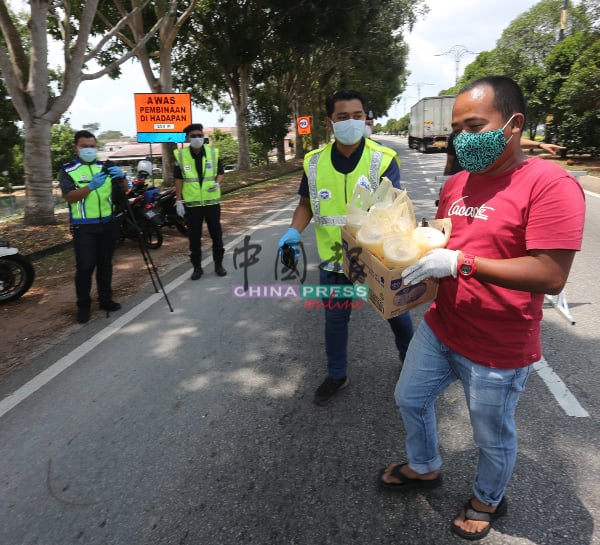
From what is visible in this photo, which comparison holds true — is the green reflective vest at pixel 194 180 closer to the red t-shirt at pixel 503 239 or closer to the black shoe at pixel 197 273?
the black shoe at pixel 197 273

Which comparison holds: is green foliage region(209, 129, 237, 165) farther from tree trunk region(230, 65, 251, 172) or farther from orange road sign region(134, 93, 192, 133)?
orange road sign region(134, 93, 192, 133)

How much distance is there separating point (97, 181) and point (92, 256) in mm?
813

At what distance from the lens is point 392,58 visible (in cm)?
3600

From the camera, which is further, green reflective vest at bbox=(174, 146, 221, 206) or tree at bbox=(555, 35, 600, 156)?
tree at bbox=(555, 35, 600, 156)

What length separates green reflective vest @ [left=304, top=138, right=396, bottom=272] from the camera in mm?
2766

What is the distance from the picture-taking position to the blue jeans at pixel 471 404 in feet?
5.98

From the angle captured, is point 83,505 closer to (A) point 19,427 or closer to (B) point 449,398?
(A) point 19,427

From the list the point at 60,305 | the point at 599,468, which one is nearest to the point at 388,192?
the point at 599,468

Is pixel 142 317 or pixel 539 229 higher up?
pixel 539 229

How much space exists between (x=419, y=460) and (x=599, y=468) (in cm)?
104

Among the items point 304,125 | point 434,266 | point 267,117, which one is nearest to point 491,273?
point 434,266

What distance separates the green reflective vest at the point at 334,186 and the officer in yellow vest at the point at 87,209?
2852 mm

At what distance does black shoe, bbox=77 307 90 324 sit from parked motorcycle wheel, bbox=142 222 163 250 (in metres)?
3.34

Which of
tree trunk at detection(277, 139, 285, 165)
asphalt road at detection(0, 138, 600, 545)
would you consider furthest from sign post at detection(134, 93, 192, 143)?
tree trunk at detection(277, 139, 285, 165)
